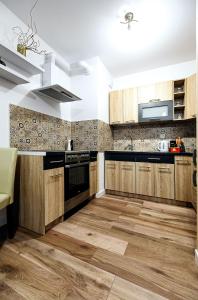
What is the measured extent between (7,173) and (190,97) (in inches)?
118

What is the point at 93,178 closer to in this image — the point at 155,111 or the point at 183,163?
the point at 183,163

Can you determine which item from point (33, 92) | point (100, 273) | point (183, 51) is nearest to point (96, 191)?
point (100, 273)

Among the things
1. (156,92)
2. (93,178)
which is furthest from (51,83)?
(156,92)

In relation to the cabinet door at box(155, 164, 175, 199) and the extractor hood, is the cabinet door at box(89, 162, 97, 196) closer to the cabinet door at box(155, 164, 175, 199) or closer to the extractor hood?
the cabinet door at box(155, 164, 175, 199)

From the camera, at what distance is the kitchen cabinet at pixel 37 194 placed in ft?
4.97

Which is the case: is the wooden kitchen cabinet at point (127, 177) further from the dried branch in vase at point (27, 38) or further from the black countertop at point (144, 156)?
the dried branch in vase at point (27, 38)

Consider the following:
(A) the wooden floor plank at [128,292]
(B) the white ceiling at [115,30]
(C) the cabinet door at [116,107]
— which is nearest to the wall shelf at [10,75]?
(B) the white ceiling at [115,30]

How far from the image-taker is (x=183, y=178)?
2.36m

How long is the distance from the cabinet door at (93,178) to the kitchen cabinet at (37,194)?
862mm

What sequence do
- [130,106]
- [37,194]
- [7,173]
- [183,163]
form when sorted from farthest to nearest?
1. [130,106]
2. [183,163]
3. [37,194]
4. [7,173]

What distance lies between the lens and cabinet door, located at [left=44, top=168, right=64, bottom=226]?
154 centimetres

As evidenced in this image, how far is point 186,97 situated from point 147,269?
268 cm

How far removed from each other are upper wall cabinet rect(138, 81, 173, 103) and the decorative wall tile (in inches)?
64.0

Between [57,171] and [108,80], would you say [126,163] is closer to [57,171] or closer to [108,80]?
[57,171]
